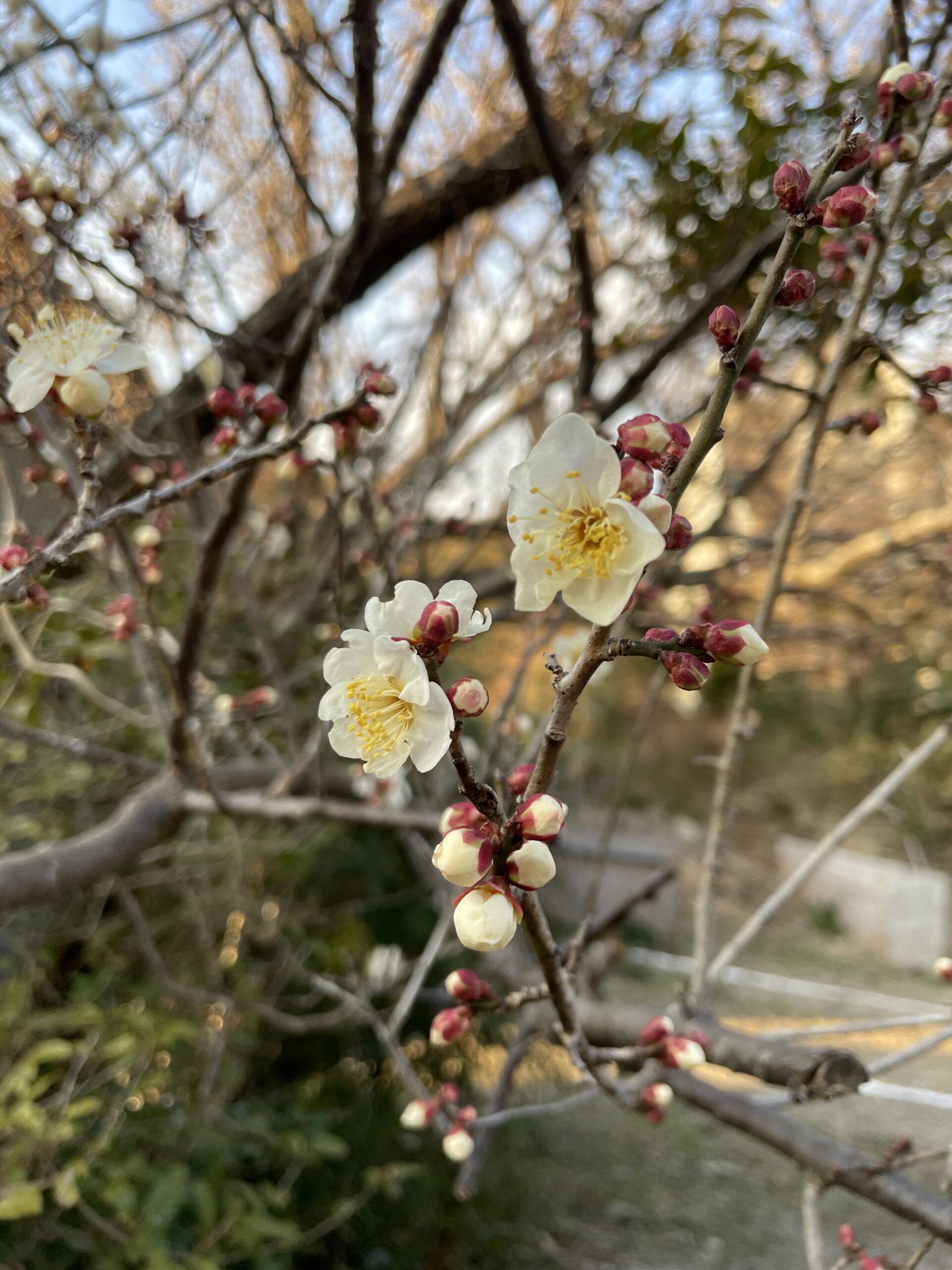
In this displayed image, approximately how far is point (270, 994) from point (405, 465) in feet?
6.76

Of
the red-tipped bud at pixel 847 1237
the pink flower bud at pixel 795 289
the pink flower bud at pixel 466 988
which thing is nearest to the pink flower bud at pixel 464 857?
the pink flower bud at pixel 466 988

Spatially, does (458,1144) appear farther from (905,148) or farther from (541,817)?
(905,148)

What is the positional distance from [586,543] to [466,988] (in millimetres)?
382

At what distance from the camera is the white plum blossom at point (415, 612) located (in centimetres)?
45

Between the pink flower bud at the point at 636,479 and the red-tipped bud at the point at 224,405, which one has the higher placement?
the red-tipped bud at the point at 224,405

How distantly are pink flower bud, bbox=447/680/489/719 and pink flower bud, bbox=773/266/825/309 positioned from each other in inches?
11.8

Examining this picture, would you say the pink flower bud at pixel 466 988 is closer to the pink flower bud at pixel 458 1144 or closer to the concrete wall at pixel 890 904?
the pink flower bud at pixel 458 1144

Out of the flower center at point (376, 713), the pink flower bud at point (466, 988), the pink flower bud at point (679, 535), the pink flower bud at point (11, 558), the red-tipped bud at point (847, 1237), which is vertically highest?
the pink flower bud at point (679, 535)

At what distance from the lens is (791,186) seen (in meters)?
0.45

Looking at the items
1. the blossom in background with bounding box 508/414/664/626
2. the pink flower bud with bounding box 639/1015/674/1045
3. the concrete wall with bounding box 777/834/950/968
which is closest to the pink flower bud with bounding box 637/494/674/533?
the blossom in background with bounding box 508/414/664/626

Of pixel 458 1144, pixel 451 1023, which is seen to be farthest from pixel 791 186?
pixel 458 1144

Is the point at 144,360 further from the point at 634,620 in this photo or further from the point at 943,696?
the point at 943,696

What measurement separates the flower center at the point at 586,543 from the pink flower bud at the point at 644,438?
0.13 feet

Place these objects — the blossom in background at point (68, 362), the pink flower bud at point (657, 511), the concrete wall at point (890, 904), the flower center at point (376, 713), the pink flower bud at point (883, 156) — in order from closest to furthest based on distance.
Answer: the pink flower bud at point (657, 511)
the flower center at point (376, 713)
the blossom in background at point (68, 362)
the pink flower bud at point (883, 156)
the concrete wall at point (890, 904)
